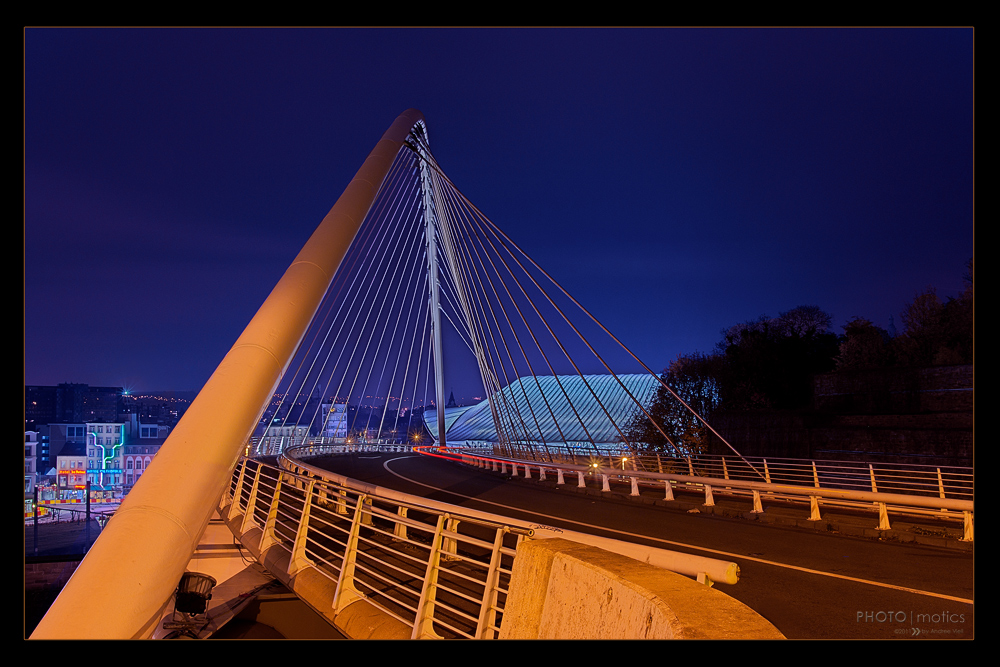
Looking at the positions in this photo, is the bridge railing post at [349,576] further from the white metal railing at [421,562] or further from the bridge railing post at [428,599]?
the bridge railing post at [428,599]

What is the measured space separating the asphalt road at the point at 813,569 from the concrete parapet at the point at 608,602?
Answer: 287 cm

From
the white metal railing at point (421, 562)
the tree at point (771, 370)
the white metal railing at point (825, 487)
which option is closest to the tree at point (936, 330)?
the tree at point (771, 370)

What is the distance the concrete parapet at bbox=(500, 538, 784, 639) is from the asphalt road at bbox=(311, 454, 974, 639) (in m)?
2.87

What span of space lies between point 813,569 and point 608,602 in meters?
6.49

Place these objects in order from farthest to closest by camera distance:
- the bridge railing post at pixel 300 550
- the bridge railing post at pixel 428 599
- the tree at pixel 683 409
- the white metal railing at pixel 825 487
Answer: the tree at pixel 683 409
the white metal railing at pixel 825 487
the bridge railing post at pixel 300 550
the bridge railing post at pixel 428 599

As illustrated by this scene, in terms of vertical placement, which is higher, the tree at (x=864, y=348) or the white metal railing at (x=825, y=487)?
the tree at (x=864, y=348)

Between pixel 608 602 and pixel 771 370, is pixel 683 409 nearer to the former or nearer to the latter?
pixel 771 370

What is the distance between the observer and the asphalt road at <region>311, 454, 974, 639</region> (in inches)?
241

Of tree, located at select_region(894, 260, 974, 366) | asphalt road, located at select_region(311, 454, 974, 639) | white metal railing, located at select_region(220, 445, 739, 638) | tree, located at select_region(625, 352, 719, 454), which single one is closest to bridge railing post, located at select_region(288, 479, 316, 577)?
white metal railing, located at select_region(220, 445, 739, 638)

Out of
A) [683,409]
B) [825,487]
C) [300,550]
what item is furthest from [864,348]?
[300,550]

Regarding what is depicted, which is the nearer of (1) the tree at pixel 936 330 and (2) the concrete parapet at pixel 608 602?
(2) the concrete parapet at pixel 608 602

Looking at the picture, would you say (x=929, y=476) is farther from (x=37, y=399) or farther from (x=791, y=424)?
(x=37, y=399)

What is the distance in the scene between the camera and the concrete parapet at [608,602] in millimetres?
3111

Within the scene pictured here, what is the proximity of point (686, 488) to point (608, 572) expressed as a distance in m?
19.2
